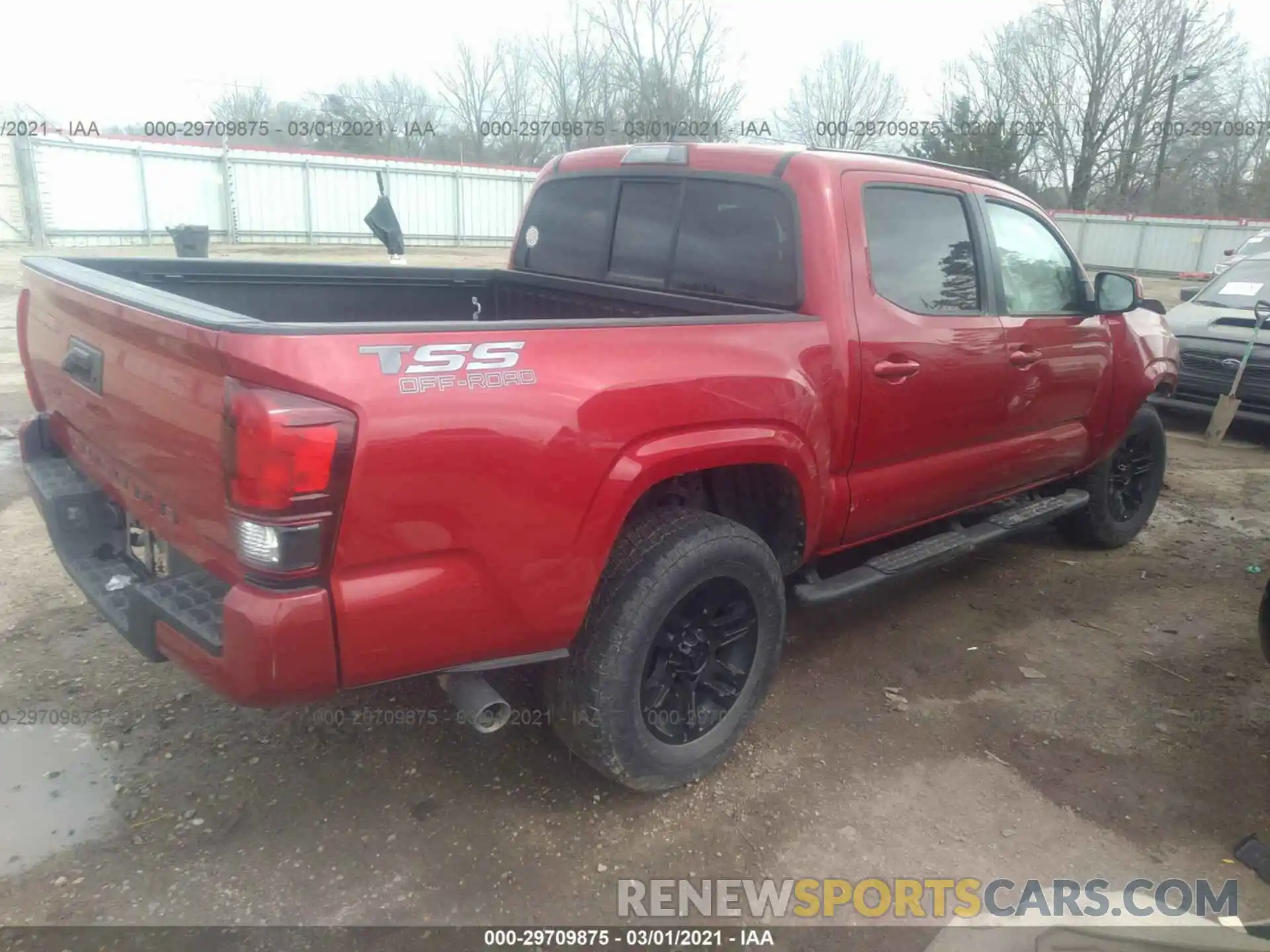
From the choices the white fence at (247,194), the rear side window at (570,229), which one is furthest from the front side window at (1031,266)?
the white fence at (247,194)

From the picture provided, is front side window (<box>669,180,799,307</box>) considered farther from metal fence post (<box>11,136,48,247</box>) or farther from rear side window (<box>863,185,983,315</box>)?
metal fence post (<box>11,136,48,247</box>)

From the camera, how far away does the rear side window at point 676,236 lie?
10.5ft

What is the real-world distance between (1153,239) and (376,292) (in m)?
32.1

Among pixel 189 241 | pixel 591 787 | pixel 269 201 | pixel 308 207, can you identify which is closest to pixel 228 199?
pixel 269 201

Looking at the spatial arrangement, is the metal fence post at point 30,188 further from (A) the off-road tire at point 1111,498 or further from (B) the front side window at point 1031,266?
(A) the off-road tire at point 1111,498

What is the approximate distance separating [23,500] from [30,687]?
7.63 ft

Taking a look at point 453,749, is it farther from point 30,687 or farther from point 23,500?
point 23,500

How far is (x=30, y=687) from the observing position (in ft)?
10.9

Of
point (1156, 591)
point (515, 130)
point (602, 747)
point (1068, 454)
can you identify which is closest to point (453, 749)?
point (602, 747)

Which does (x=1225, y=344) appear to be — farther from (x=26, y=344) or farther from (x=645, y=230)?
(x=26, y=344)

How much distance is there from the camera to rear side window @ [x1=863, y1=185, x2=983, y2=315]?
10.9 ft

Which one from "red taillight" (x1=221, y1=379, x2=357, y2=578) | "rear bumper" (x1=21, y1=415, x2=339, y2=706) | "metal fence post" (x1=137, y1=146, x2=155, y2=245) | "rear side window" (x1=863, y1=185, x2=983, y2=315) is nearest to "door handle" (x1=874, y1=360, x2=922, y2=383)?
"rear side window" (x1=863, y1=185, x2=983, y2=315)

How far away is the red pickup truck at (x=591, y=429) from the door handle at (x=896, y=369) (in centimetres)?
1

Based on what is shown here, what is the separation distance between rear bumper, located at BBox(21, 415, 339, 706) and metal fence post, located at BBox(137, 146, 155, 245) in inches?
836
